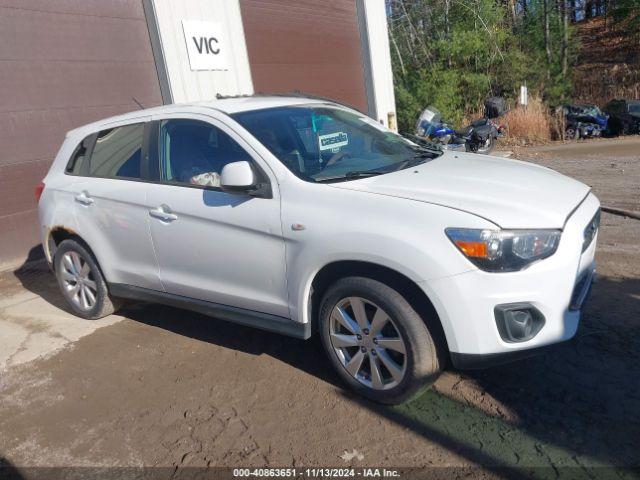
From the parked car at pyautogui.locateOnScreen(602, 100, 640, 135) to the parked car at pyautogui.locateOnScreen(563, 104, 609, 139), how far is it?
0.32 m

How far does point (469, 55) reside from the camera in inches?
909

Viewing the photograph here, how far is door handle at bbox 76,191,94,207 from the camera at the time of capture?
4.59 meters

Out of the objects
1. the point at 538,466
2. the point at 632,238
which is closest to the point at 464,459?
the point at 538,466

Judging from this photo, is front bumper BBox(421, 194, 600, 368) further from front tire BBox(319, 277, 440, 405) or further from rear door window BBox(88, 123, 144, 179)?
rear door window BBox(88, 123, 144, 179)

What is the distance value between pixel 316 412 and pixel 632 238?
401 centimetres

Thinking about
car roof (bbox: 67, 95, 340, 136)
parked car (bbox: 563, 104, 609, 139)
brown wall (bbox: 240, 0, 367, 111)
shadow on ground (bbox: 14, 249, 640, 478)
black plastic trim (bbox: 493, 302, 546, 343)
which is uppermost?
brown wall (bbox: 240, 0, 367, 111)

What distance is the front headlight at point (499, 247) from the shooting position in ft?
9.15

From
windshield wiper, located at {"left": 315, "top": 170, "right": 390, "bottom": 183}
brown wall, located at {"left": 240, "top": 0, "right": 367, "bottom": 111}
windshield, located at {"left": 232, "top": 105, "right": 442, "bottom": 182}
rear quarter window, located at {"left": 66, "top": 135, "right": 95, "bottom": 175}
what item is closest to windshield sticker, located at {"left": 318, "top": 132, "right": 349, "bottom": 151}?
windshield, located at {"left": 232, "top": 105, "right": 442, "bottom": 182}

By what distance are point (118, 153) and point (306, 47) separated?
8.08 meters

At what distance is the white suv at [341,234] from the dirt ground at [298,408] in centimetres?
31

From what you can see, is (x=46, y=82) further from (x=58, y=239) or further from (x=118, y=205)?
(x=118, y=205)

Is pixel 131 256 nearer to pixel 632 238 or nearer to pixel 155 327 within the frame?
pixel 155 327

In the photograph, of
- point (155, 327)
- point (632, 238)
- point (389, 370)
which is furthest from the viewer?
point (632, 238)

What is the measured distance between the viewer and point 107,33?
27.0ft
